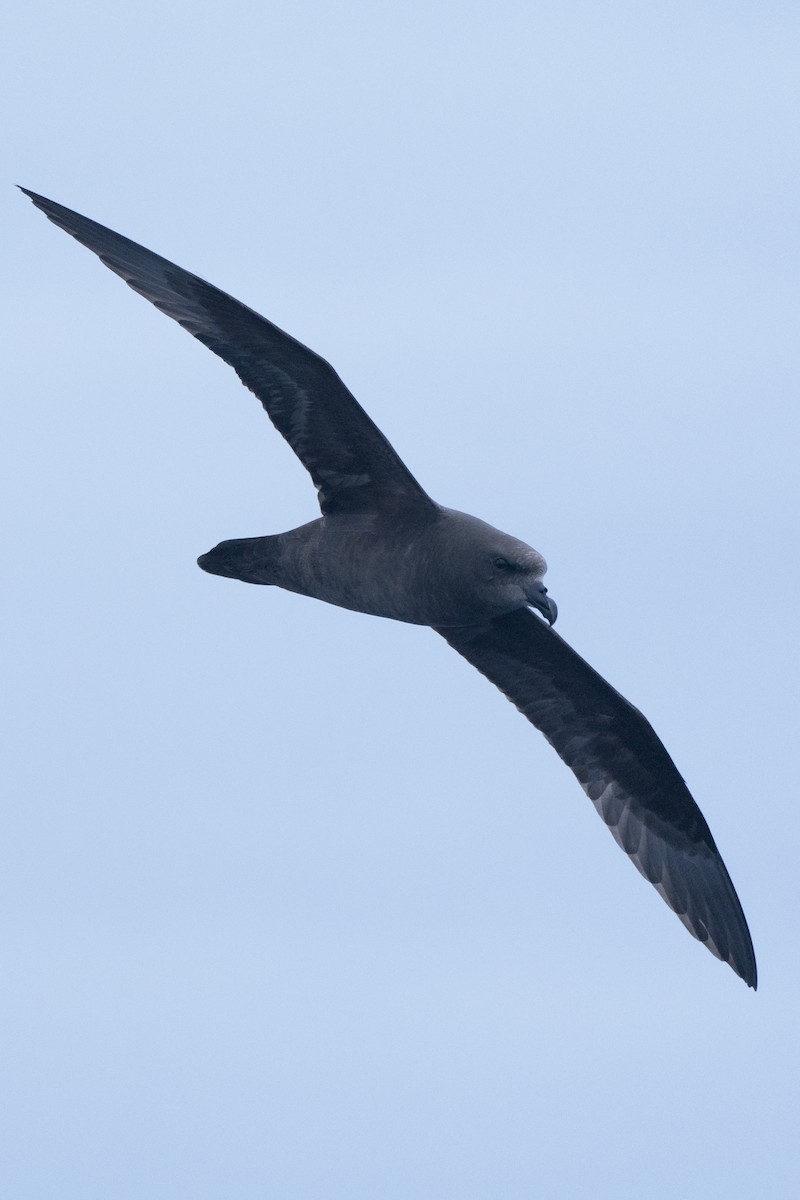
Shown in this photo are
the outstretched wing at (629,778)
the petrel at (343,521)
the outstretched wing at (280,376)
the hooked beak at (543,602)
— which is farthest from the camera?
the outstretched wing at (629,778)

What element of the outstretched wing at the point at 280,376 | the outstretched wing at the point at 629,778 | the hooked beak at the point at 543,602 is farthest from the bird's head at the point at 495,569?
the outstretched wing at the point at 629,778

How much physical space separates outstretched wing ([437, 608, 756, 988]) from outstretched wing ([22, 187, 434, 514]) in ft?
6.08

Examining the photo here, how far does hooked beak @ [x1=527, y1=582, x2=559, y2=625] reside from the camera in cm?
1099

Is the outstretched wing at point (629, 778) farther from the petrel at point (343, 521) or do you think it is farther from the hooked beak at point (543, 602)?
the hooked beak at point (543, 602)

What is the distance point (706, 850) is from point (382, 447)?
14.1 ft

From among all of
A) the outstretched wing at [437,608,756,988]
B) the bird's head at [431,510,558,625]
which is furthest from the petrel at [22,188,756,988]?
the outstretched wing at [437,608,756,988]

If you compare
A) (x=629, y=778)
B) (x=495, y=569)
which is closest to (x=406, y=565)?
(x=495, y=569)

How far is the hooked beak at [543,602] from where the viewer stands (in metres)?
11.0

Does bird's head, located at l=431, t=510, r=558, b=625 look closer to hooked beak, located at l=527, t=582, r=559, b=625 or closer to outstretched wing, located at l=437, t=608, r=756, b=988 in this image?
hooked beak, located at l=527, t=582, r=559, b=625

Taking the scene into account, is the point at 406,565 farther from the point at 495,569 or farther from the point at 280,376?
the point at 280,376

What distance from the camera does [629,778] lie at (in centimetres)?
1373

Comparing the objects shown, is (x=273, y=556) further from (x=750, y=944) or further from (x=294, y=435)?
(x=750, y=944)

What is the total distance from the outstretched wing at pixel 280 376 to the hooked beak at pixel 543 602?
0.91 meters

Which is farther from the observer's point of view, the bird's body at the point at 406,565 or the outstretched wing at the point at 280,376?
the outstretched wing at the point at 280,376
